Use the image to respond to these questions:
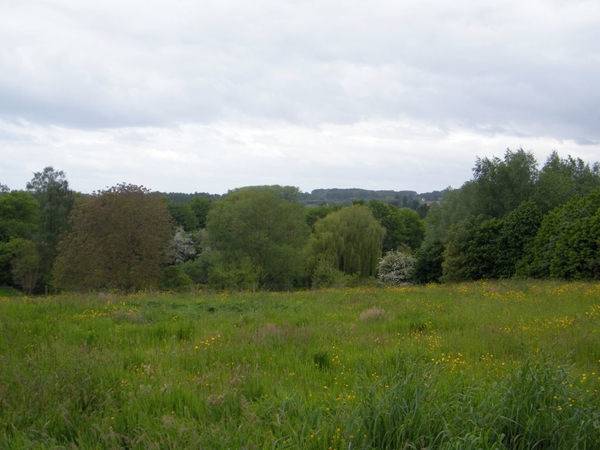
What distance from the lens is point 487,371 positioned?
20.0 ft

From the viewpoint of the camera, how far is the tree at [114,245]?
3375cm

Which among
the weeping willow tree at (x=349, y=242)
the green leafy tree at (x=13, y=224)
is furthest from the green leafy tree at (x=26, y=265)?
the weeping willow tree at (x=349, y=242)

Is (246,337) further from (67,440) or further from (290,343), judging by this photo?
(67,440)

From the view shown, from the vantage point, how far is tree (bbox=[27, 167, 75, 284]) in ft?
164

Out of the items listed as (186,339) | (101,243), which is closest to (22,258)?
(101,243)

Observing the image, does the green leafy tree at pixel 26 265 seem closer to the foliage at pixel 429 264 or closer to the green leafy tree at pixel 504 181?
the foliage at pixel 429 264

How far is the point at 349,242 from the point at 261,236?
42.1ft

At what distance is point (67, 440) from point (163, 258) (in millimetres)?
32418

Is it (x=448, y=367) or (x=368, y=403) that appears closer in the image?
(x=368, y=403)

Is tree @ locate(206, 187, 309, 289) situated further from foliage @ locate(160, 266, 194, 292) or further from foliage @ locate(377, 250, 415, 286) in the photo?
foliage @ locate(377, 250, 415, 286)

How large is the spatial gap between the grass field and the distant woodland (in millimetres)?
23426

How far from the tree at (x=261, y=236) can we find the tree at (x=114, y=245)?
13579 millimetres

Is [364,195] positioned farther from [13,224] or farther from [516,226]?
[516,226]

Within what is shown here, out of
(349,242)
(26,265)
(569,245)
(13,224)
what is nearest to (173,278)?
(26,265)
